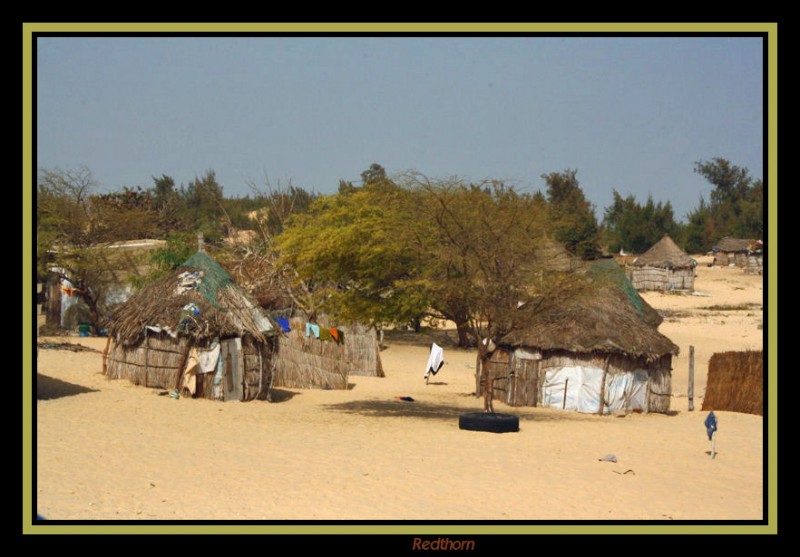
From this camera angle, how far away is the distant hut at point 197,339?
22797 mm

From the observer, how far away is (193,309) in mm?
22891

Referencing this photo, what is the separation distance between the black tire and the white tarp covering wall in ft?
17.1

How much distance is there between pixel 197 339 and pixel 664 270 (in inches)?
1674

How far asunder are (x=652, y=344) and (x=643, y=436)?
4694 mm

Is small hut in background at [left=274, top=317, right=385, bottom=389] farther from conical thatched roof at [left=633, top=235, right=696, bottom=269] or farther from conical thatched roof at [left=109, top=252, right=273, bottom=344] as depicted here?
conical thatched roof at [left=633, top=235, right=696, bottom=269]

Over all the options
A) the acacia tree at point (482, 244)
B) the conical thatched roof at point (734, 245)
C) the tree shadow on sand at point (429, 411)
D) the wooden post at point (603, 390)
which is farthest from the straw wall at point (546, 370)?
the conical thatched roof at point (734, 245)

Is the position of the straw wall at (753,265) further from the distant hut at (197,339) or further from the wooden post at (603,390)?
the distant hut at (197,339)

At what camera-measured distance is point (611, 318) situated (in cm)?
2566

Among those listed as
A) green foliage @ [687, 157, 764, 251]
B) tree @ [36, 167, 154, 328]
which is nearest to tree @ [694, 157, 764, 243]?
green foliage @ [687, 157, 764, 251]

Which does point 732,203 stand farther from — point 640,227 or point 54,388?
point 54,388

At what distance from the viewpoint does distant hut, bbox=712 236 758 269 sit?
6725cm
